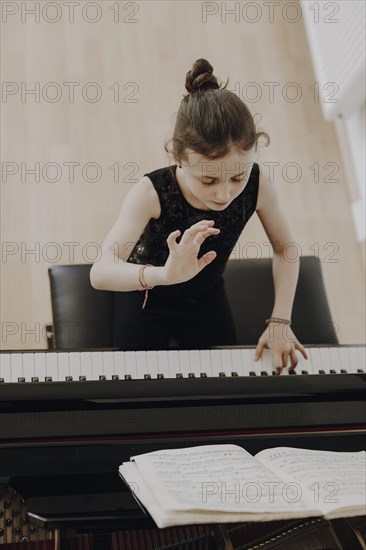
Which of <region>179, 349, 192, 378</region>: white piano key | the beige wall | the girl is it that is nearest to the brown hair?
the girl

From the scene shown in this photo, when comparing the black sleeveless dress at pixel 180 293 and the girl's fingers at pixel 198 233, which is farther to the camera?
the black sleeveless dress at pixel 180 293

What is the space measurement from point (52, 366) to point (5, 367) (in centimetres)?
10

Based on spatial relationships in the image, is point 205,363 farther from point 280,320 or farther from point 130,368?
point 280,320

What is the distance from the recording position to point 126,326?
166cm

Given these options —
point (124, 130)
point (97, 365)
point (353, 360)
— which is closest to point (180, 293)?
point (97, 365)

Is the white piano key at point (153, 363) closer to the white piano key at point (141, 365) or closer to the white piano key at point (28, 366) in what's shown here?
the white piano key at point (141, 365)

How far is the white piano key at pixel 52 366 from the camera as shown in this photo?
1343mm

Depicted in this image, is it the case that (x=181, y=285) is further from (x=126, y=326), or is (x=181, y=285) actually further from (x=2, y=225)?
(x=2, y=225)

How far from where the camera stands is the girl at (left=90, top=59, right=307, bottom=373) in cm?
132

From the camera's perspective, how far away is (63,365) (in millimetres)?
1369

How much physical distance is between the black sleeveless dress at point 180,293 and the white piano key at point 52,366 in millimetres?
286

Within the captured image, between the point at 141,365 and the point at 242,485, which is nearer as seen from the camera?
the point at 242,485

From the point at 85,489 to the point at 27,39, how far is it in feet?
7.44

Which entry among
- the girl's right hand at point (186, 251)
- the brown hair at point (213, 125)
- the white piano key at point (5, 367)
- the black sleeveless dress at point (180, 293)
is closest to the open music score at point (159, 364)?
the white piano key at point (5, 367)
